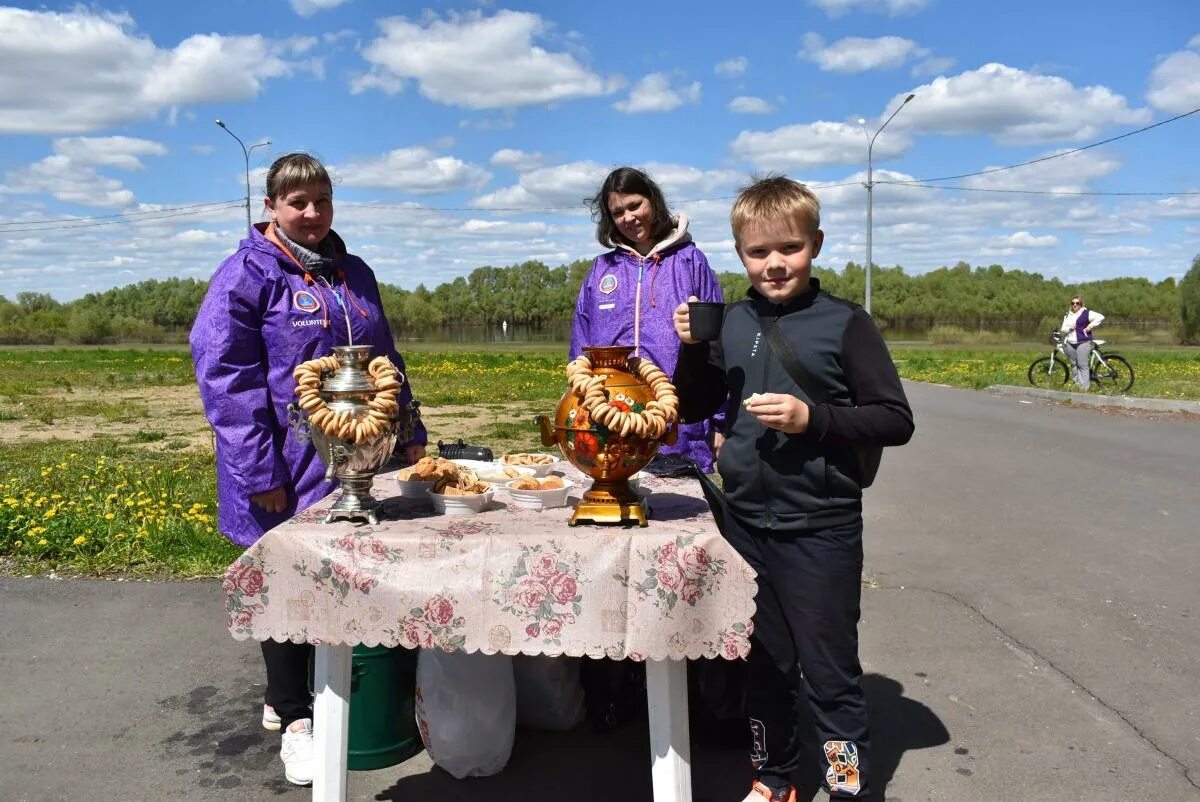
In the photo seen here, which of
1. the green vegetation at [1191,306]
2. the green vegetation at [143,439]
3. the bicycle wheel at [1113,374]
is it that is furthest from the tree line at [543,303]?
the bicycle wheel at [1113,374]

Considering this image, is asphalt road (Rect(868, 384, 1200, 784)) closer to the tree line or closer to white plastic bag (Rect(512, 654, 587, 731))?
white plastic bag (Rect(512, 654, 587, 731))

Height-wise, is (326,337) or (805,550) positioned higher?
(326,337)

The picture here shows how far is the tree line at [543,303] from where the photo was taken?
226 feet

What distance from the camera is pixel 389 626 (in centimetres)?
247

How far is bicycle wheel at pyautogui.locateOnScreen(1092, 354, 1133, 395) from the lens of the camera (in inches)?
727

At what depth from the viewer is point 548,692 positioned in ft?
11.5

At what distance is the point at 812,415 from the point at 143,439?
11803 mm

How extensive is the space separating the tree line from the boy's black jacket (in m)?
60.5

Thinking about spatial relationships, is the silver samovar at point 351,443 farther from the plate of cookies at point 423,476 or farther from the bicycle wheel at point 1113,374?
the bicycle wheel at point 1113,374

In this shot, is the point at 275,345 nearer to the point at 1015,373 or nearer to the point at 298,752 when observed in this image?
the point at 298,752

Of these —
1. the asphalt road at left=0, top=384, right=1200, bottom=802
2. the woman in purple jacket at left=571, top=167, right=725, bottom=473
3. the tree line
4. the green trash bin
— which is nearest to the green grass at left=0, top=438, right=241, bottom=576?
the asphalt road at left=0, top=384, right=1200, bottom=802

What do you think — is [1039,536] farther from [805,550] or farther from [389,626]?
[389,626]

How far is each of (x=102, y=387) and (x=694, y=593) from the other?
23.5 metres

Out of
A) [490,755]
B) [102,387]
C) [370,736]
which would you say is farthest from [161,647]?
[102,387]
